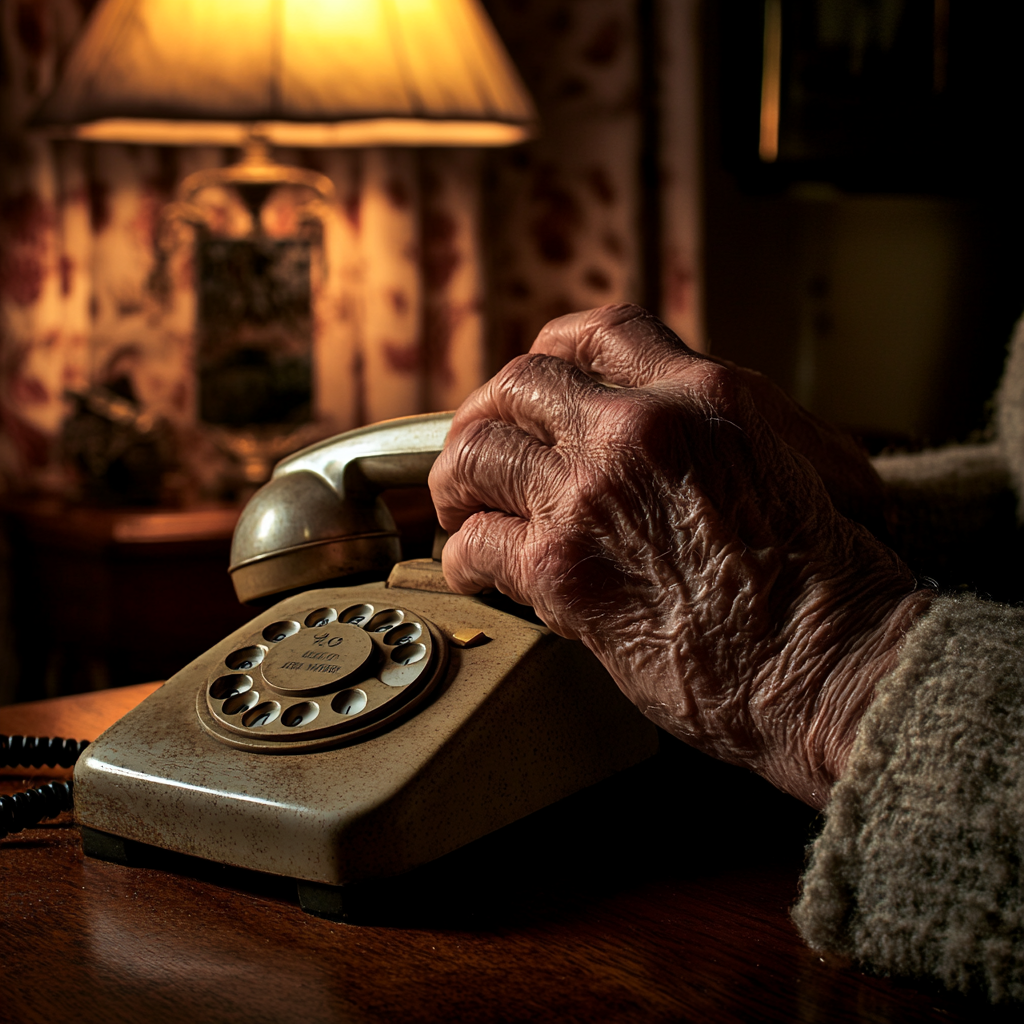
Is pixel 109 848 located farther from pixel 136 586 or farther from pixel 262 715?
pixel 136 586

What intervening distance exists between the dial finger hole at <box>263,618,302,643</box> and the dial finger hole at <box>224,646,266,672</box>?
0.03 feet

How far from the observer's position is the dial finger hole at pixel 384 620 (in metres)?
0.55

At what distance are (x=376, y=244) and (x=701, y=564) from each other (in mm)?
1525

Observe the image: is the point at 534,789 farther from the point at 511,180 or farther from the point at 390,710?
the point at 511,180

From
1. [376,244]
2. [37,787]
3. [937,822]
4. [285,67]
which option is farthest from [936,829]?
[376,244]

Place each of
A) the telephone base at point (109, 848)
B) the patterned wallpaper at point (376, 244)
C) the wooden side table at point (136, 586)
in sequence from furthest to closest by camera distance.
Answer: the patterned wallpaper at point (376, 244)
the wooden side table at point (136, 586)
the telephone base at point (109, 848)

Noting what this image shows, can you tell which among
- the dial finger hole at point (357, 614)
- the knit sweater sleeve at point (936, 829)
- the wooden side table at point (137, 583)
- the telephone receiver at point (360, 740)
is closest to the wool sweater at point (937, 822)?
the knit sweater sleeve at point (936, 829)

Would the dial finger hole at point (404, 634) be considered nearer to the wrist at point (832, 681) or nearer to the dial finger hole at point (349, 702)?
the dial finger hole at point (349, 702)

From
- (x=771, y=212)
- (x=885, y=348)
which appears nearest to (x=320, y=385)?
(x=771, y=212)

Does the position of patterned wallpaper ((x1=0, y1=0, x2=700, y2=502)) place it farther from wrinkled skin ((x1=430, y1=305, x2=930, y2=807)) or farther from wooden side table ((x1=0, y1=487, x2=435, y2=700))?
wrinkled skin ((x1=430, y1=305, x2=930, y2=807))

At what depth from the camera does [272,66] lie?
1.23 metres

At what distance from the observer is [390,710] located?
49 cm

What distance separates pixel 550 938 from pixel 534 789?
8 centimetres

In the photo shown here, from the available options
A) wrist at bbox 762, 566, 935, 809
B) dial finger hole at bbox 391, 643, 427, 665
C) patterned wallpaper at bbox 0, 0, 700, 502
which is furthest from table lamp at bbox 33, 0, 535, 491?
wrist at bbox 762, 566, 935, 809
